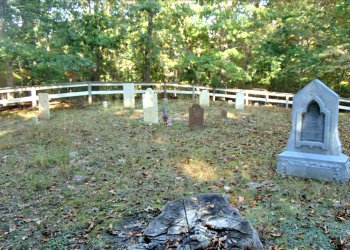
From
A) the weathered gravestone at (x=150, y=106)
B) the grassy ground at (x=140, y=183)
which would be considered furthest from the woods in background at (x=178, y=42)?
the grassy ground at (x=140, y=183)

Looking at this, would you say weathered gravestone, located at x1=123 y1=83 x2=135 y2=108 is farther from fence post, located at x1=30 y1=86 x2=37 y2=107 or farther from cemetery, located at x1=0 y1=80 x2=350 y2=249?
cemetery, located at x1=0 y1=80 x2=350 y2=249

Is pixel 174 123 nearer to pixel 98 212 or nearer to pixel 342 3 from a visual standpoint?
pixel 98 212

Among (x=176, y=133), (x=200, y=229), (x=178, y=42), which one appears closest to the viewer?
(x=200, y=229)

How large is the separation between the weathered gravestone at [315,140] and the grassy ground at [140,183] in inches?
11.4

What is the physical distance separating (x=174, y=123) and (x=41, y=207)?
22.3 ft

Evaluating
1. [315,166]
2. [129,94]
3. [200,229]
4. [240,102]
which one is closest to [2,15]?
[129,94]

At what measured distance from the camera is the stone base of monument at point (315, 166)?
597 centimetres

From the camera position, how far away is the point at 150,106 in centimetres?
1132

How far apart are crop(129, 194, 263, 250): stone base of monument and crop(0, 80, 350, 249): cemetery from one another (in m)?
0.02

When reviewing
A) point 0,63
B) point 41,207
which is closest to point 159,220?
point 41,207

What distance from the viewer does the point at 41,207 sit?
514cm

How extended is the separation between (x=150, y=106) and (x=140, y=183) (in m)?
5.62

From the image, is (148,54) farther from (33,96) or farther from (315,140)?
(315,140)

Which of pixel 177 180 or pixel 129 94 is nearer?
pixel 177 180
